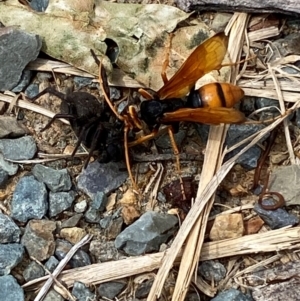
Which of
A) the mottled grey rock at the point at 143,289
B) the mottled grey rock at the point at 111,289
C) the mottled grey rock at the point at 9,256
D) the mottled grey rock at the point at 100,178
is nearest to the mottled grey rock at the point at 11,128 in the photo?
the mottled grey rock at the point at 100,178

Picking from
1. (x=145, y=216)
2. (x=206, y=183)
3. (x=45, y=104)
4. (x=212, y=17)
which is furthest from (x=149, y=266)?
(x=212, y=17)

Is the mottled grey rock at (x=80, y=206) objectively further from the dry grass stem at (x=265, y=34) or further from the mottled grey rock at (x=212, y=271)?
the dry grass stem at (x=265, y=34)

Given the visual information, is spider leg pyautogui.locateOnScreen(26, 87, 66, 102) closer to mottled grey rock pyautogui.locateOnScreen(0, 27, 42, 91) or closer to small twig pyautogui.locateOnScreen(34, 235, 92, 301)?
mottled grey rock pyautogui.locateOnScreen(0, 27, 42, 91)

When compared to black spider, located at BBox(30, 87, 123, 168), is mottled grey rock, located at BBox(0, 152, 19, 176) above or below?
below

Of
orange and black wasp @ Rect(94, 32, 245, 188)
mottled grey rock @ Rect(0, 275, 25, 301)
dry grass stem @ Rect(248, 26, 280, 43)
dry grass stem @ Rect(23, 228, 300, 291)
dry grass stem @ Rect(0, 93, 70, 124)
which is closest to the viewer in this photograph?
mottled grey rock @ Rect(0, 275, 25, 301)

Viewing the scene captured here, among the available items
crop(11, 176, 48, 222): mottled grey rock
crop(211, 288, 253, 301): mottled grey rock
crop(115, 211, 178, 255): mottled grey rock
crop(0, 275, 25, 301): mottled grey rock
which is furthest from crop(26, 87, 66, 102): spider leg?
crop(211, 288, 253, 301): mottled grey rock

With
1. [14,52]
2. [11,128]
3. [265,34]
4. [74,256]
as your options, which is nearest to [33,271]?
[74,256]

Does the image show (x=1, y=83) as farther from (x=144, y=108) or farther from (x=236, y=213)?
(x=236, y=213)
